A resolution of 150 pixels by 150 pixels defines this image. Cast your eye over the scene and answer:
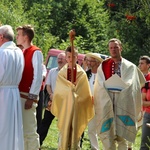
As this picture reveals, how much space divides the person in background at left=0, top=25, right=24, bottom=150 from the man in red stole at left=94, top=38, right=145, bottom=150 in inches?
52.7

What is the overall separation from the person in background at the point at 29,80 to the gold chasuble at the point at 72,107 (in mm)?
508

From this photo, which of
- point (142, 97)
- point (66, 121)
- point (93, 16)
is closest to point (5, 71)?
point (66, 121)

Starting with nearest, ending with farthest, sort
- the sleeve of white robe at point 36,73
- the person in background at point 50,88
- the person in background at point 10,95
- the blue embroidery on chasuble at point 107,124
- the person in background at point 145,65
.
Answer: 1. the person in background at point 10,95
2. the sleeve of white robe at point 36,73
3. the blue embroidery on chasuble at point 107,124
4. the person in background at point 145,65
5. the person in background at point 50,88

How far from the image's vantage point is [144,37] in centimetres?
2942

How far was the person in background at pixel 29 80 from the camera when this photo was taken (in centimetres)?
1015

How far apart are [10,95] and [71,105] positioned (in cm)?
123

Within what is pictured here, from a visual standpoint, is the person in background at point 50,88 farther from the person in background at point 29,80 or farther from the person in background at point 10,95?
the person in background at point 10,95

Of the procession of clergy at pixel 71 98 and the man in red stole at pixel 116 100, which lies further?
the man in red stole at pixel 116 100

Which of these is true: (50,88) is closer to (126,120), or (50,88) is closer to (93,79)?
(93,79)

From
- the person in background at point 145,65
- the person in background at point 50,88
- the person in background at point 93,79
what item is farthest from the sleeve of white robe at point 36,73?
the person in background at point 145,65

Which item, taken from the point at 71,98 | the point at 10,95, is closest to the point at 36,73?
the point at 10,95

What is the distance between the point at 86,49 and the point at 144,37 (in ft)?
8.56

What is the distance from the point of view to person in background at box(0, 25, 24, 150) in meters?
9.68

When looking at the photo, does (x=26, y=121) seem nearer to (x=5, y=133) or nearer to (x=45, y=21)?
(x=5, y=133)
